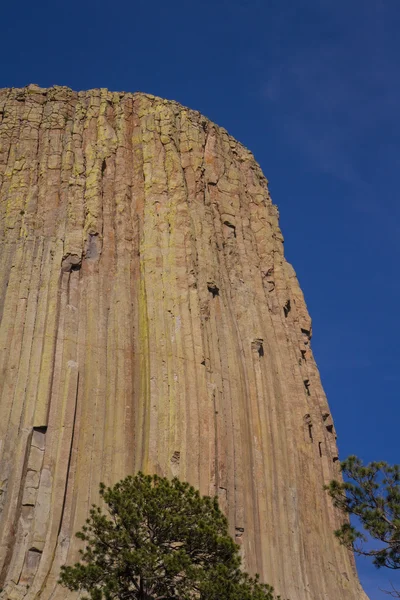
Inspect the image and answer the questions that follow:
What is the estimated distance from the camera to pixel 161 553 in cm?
2148

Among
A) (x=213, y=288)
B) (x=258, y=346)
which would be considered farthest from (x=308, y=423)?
(x=213, y=288)

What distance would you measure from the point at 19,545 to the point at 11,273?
40.9 feet

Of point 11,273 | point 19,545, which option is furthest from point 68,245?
point 19,545

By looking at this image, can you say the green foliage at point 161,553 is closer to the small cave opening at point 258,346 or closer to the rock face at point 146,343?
the rock face at point 146,343

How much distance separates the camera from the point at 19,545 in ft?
92.1

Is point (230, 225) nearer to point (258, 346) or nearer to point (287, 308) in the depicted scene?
point (287, 308)

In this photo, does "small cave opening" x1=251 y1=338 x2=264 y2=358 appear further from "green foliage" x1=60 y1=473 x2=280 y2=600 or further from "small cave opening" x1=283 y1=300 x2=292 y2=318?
"green foliage" x1=60 y1=473 x2=280 y2=600

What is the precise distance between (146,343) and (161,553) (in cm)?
1384

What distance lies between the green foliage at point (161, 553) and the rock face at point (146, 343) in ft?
19.4

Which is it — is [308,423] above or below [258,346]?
below

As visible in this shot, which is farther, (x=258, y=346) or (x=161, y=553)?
(x=258, y=346)

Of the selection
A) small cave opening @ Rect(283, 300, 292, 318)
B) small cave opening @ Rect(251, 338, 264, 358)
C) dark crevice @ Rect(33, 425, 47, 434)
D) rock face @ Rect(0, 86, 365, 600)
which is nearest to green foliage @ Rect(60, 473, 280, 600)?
rock face @ Rect(0, 86, 365, 600)

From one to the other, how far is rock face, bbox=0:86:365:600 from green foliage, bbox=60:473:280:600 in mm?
5921

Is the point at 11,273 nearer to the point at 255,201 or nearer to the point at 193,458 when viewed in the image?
the point at 193,458
